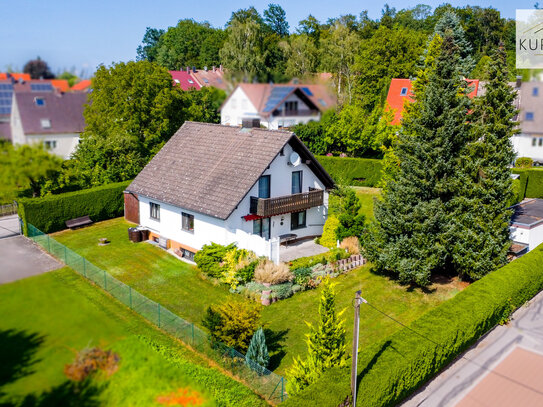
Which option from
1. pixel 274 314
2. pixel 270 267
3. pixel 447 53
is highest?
pixel 447 53

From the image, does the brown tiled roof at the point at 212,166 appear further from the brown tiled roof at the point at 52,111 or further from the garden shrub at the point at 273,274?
the brown tiled roof at the point at 52,111

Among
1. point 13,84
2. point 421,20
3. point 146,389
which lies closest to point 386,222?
point 146,389

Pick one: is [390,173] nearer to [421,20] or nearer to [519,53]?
[519,53]

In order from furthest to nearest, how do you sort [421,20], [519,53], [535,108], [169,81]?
1. [421,20]
2. [519,53]
3. [535,108]
4. [169,81]

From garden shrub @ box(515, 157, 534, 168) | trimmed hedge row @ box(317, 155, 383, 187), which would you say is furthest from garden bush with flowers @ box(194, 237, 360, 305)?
garden shrub @ box(515, 157, 534, 168)

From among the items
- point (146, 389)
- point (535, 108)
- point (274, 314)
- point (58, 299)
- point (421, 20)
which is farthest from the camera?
point (421, 20)

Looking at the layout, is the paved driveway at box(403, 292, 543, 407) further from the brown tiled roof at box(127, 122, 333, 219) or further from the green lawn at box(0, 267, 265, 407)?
the brown tiled roof at box(127, 122, 333, 219)
